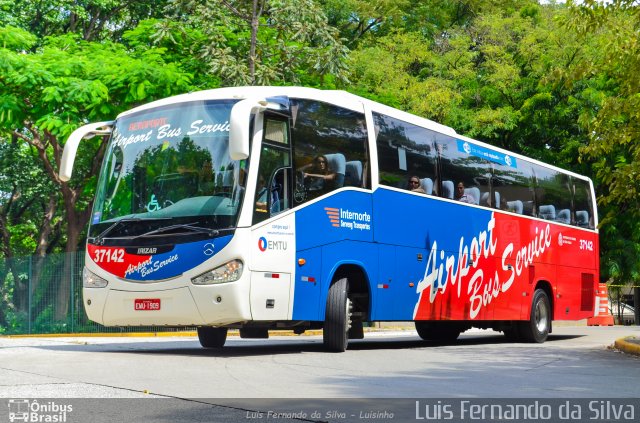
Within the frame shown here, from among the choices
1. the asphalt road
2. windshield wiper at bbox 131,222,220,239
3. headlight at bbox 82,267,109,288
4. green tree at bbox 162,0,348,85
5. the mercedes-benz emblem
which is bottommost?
the asphalt road

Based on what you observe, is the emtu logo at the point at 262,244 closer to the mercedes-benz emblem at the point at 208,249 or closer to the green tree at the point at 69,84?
the mercedes-benz emblem at the point at 208,249

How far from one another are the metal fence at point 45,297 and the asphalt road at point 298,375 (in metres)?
9.63

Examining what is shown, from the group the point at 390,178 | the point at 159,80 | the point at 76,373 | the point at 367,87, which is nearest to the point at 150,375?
the point at 76,373

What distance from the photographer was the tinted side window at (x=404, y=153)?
1541 centimetres

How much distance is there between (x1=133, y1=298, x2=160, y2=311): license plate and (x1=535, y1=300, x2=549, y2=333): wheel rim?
973 cm

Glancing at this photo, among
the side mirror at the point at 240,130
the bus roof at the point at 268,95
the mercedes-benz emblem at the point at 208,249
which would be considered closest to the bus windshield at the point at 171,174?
the bus roof at the point at 268,95

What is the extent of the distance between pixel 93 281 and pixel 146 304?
1086 millimetres

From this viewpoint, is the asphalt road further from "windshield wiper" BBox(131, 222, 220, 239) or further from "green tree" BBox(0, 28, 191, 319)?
"green tree" BBox(0, 28, 191, 319)

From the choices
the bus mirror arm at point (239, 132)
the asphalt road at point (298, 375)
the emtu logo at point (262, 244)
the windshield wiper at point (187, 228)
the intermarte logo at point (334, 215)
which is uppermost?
the bus mirror arm at point (239, 132)

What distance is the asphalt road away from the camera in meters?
8.91

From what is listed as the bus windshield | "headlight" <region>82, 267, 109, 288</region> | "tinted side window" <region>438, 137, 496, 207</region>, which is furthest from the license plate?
"tinted side window" <region>438, 137, 496, 207</region>

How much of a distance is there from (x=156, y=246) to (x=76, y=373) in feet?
9.19

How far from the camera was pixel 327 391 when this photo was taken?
917cm

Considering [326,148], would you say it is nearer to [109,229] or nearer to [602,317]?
[109,229]
